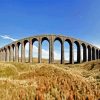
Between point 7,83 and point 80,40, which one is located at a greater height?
point 80,40

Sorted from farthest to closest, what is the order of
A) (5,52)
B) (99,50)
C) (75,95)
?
(99,50) → (5,52) → (75,95)

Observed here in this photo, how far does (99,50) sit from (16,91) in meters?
101

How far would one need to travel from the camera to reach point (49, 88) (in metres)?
7.94

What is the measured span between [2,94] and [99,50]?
10144 cm

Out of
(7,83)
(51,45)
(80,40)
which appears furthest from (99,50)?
(7,83)

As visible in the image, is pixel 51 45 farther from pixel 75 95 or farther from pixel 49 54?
pixel 75 95

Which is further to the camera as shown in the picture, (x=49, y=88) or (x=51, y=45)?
(x=51, y=45)

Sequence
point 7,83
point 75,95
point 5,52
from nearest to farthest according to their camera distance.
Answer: point 75,95 < point 7,83 < point 5,52

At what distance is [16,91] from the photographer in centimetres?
762

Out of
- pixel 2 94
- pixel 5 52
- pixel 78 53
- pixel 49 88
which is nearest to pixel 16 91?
pixel 2 94

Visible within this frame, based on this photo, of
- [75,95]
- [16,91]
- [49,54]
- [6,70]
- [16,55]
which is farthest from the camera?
[16,55]

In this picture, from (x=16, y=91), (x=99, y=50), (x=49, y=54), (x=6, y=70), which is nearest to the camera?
(x=16, y=91)

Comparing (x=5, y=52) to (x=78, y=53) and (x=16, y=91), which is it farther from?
(x=16, y=91)

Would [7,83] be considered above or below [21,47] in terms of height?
below
